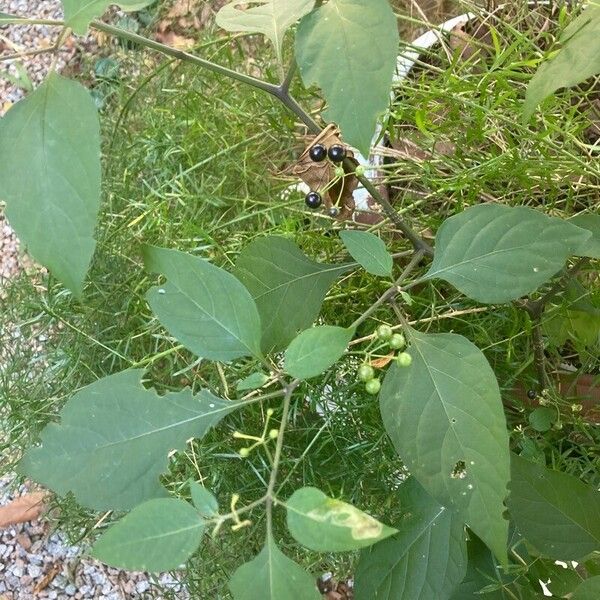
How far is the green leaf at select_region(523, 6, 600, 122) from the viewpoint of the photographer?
0.54m

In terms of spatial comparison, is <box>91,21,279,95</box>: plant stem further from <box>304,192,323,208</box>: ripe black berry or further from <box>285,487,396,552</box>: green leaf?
<box>285,487,396,552</box>: green leaf

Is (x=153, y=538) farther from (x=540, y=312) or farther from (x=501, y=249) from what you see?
(x=540, y=312)

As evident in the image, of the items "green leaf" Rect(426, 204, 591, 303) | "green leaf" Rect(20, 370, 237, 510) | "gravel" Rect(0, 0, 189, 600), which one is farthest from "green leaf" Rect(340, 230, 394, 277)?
"gravel" Rect(0, 0, 189, 600)

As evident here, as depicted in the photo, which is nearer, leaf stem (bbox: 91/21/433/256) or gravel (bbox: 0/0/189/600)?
leaf stem (bbox: 91/21/433/256)

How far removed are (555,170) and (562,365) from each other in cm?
26

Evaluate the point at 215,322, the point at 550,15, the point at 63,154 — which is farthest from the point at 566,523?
the point at 550,15

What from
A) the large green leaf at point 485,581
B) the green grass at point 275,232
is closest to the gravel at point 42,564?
the green grass at point 275,232

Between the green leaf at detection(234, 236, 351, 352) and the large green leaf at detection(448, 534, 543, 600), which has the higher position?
the green leaf at detection(234, 236, 351, 352)

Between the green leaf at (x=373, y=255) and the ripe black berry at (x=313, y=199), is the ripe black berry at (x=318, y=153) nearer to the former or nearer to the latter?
the ripe black berry at (x=313, y=199)

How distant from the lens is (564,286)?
29.9 inches

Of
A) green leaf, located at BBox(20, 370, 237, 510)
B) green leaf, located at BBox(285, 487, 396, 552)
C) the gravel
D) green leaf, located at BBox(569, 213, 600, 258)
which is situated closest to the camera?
green leaf, located at BBox(285, 487, 396, 552)

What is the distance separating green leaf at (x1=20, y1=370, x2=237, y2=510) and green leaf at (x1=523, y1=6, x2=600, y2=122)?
364 mm

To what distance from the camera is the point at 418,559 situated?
68 centimetres

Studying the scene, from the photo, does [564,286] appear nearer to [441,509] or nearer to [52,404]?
[441,509]
